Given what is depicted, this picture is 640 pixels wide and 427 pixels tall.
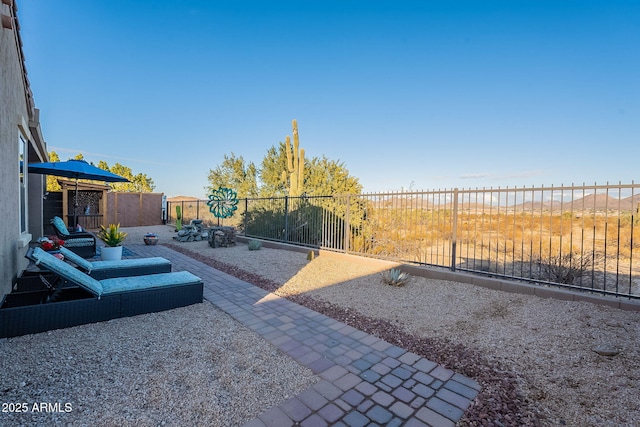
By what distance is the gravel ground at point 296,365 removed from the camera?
6.31ft

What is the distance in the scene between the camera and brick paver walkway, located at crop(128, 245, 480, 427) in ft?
6.18

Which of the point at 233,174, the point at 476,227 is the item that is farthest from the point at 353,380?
the point at 233,174

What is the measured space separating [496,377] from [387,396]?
3.44 ft

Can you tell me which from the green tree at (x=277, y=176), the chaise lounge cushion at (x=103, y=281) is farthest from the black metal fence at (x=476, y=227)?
the chaise lounge cushion at (x=103, y=281)

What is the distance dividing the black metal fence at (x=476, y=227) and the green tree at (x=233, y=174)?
652 cm

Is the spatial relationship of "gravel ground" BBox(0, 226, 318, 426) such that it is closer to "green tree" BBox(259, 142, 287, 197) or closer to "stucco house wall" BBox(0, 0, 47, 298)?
"stucco house wall" BBox(0, 0, 47, 298)

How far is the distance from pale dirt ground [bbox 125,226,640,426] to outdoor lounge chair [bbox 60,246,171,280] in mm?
2024

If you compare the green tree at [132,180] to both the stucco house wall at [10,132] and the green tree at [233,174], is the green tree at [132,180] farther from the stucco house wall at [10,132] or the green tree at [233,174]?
the stucco house wall at [10,132]

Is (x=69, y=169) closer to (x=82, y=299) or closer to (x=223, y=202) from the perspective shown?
(x=82, y=299)

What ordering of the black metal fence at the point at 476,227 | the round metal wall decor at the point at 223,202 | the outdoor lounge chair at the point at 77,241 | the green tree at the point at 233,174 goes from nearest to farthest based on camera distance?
the black metal fence at the point at 476,227, the outdoor lounge chair at the point at 77,241, the round metal wall decor at the point at 223,202, the green tree at the point at 233,174

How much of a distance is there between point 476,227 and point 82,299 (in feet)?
25.9

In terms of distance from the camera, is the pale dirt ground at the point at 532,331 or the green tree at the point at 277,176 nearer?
the pale dirt ground at the point at 532,331

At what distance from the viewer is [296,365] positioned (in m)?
2.51

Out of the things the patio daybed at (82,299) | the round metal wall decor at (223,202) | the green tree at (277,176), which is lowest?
the patio daybed at (82,299)
